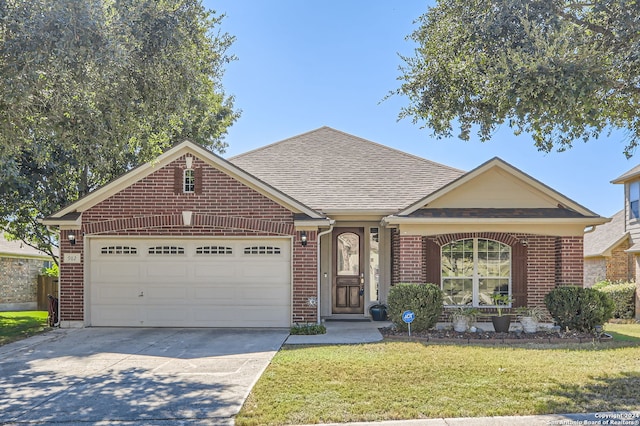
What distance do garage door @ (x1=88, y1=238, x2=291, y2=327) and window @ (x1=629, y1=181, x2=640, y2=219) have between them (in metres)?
14.0

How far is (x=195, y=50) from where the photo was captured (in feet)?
32.6

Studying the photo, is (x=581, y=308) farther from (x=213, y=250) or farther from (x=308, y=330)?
(x=213, y=250)

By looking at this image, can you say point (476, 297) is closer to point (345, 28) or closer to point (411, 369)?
point (411, 369)

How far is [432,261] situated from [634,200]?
1080 centimetres

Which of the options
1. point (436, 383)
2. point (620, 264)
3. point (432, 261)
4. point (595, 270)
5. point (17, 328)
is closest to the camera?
point (436, 383)

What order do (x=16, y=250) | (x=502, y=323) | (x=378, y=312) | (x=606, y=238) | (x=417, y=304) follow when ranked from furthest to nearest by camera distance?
(x=16, y=250) → (x=606, y=238) → (x=378, y=312) → (x=502, y=323) → (x=417, y=304)

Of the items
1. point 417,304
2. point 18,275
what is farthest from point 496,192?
point 18,275

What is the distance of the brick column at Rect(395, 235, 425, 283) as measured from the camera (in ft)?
42.7

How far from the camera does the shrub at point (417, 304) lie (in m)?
11.8

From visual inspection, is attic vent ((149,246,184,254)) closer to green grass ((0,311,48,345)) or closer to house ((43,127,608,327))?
house ((43,127,608,327))

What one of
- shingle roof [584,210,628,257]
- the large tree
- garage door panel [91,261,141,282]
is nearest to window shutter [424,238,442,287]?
the large tree

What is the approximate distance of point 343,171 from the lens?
1647 cm

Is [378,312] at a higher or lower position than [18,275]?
lower

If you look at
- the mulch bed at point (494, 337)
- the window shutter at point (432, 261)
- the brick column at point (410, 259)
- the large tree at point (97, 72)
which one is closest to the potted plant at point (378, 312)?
the window shutter at point (432, 261)
